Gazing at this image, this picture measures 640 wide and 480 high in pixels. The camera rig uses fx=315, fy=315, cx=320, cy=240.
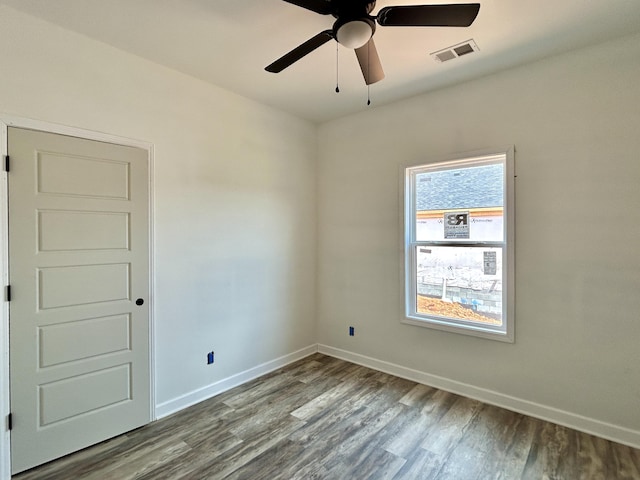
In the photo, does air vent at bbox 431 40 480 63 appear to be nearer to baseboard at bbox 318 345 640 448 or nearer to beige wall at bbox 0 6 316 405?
beige wall at bbox 0 6 316 405

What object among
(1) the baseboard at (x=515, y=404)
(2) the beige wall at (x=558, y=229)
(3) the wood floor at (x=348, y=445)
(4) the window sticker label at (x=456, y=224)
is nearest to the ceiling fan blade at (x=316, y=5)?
(2) the beige wall at (x=558, y=229)

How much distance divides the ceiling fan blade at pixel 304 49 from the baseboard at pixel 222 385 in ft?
9.26

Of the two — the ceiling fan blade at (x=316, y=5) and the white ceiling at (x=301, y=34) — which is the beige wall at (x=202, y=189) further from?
the ceiling fan blade at (x=316, y=5)

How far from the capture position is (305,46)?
5.95 feet

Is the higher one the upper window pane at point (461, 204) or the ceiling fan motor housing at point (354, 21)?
the ceiling fan motor housing at point (354, 21)

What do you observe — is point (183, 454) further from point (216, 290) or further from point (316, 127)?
point (316, 127)

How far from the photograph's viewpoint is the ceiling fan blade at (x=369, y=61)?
194 cm

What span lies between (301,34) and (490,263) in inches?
99.0

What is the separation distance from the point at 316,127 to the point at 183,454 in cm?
373

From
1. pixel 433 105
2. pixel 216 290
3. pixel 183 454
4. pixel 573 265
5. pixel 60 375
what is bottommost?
pixel 183 454

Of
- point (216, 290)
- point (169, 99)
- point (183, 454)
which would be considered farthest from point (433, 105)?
point (183, 454)

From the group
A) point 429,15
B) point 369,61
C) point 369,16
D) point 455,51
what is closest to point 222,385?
point 369,61

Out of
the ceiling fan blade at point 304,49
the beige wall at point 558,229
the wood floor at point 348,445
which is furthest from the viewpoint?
the beige wall at point 558,229

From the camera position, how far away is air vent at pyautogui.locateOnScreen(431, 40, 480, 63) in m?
2.40
